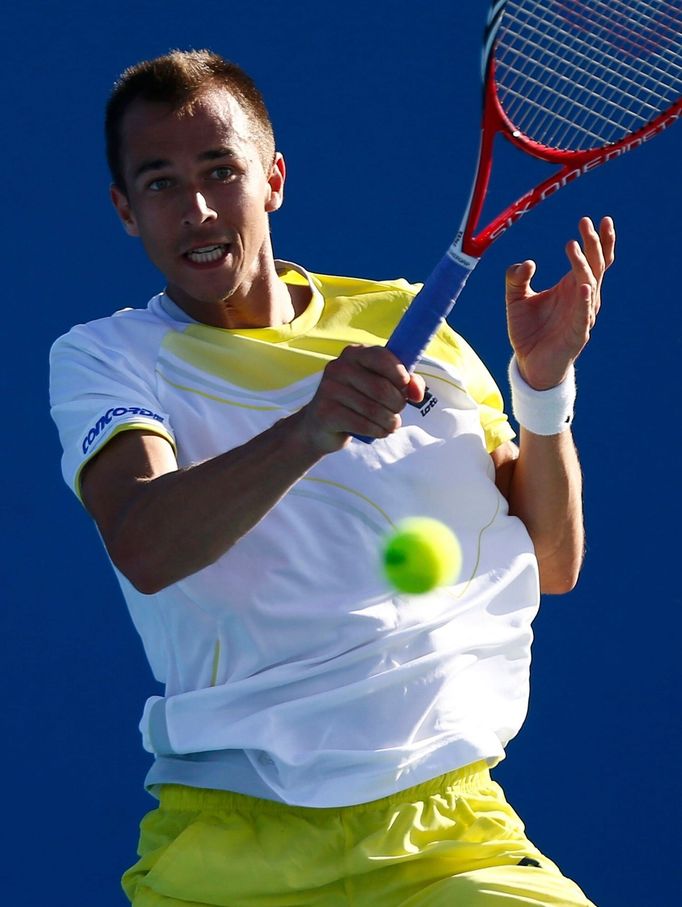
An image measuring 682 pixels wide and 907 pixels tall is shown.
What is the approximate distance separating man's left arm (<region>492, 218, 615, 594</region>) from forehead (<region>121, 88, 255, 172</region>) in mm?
414

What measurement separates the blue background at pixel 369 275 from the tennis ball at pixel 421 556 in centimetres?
141

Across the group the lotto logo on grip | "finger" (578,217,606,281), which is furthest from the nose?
"finger" (578,217,606,281)

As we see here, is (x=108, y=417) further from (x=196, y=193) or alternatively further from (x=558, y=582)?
(x=558, y=582)

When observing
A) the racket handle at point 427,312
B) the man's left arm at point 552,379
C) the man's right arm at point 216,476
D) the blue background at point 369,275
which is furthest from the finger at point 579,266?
the blue background at point 369,275

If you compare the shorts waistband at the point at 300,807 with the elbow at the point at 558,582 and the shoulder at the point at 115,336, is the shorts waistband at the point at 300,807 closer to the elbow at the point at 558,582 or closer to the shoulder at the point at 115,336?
the elbow at the point at 558,582

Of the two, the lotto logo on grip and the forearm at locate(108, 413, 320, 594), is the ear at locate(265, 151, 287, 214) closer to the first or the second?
the lotto logo on grip

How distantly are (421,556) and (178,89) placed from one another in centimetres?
67

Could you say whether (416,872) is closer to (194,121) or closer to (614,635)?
(194,121)

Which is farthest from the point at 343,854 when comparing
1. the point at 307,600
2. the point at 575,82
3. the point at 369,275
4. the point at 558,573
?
the point at 369,275

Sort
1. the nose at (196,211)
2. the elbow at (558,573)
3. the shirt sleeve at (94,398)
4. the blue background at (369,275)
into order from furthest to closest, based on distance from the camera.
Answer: the blue background at (369,275) → the elbow at (558,573) → the nose at (196,211) → the shirt sleeve at (94,398)

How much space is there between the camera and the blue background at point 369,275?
344 cm

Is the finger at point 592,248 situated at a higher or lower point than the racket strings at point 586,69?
lower

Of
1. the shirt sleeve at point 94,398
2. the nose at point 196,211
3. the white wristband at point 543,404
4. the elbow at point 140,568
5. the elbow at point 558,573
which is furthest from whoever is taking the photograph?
the elbow at point 558,573

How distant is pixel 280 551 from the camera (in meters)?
2.08
